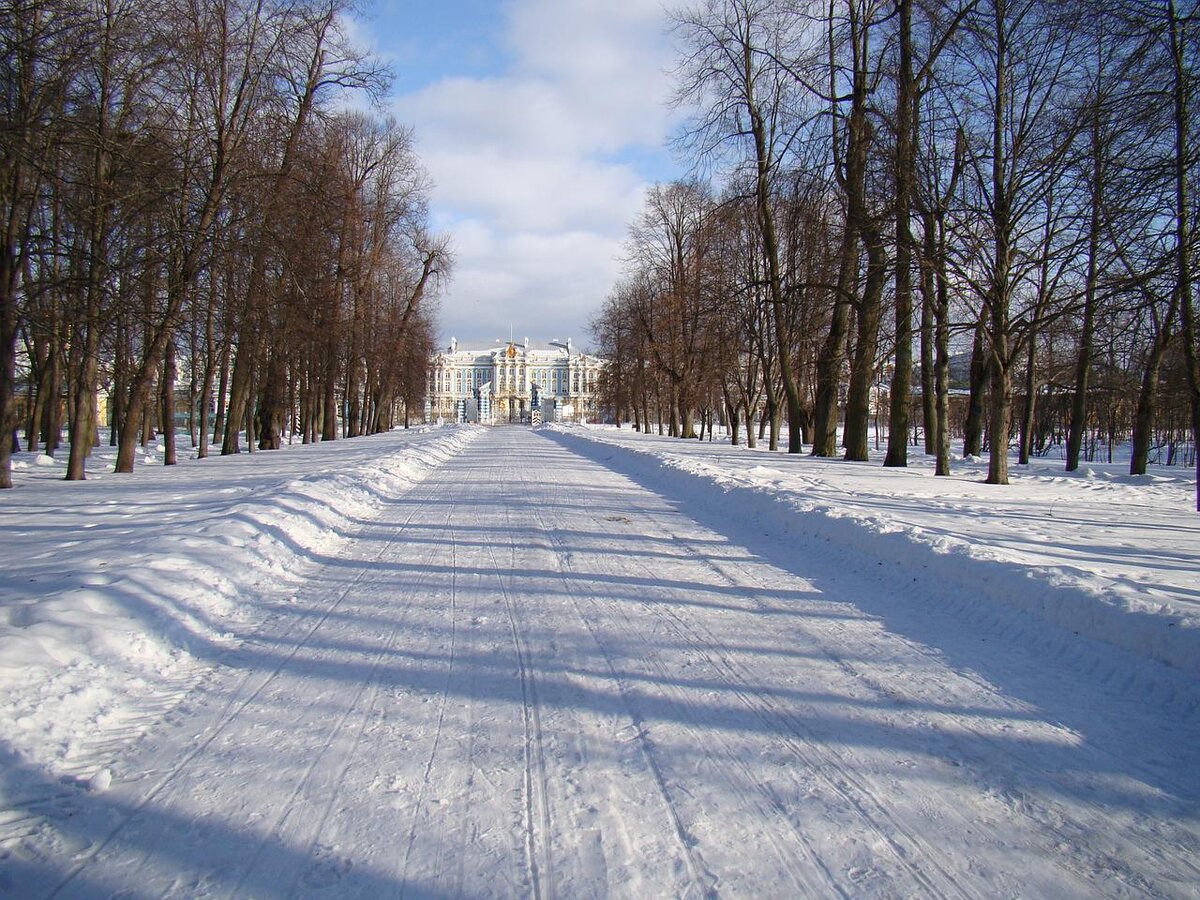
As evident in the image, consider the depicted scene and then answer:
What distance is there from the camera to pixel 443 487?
50.3ft

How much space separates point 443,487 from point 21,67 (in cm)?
930

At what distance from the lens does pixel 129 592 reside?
18.6 feet

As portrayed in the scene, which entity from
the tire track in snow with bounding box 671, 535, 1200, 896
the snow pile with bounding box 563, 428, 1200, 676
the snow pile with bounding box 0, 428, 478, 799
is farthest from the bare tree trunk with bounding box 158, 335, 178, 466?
the tire track in snow with bounding box 671, 535, 1200, 896

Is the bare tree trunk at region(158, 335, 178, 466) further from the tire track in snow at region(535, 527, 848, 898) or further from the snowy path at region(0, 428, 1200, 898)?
the tire track in snow at region(535, 527, 848, 898)

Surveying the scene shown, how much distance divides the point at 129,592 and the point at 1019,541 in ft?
29.2

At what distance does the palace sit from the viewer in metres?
121

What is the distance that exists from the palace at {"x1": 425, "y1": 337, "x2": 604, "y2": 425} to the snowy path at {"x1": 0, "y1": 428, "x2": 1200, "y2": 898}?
111 metres

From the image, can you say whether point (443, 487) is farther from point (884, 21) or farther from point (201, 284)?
point (884, 21)

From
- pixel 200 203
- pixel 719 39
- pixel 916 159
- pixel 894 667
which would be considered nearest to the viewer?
pixel 894 667

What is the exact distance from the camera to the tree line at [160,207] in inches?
417

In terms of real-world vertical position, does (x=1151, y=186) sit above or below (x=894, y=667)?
above

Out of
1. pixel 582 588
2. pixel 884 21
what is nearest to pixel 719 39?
pixel 884 21

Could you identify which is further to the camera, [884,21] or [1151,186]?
[884,21]

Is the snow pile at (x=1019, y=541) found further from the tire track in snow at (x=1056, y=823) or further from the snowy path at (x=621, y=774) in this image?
the tire track in snow at (x=1056, y=823)
